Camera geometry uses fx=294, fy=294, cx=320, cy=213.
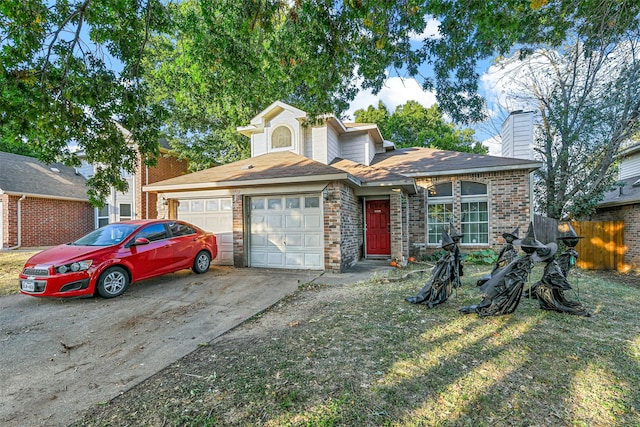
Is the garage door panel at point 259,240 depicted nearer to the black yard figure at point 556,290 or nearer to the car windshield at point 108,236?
the car windshield at point 108,236

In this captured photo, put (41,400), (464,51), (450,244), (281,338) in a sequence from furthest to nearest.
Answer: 1. (464,51)
2. (450,244)
3. (281,338)
4. (41,400)

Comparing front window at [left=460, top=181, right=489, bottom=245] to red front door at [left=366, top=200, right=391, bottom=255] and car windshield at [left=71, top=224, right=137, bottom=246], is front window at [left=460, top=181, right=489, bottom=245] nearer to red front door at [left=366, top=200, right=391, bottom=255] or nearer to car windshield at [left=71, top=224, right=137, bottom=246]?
red front door at [left=366, top=200, right=391, bottom=255]

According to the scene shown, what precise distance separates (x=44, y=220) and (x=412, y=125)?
2606cm

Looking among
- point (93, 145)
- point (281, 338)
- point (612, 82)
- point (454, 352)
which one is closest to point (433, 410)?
point (454, 352)

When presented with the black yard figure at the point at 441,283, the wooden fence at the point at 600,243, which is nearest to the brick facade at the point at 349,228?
the black yard figure at the point at 441,283

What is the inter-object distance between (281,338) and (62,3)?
6.11 metres

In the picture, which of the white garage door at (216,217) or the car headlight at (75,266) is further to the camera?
the white garage door at (216,217)

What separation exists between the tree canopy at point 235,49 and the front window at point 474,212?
14.4 ft

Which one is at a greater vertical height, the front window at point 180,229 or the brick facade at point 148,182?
the brick facade at point 148,182

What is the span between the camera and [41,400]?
2.59 m

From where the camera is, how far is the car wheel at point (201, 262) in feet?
24.8

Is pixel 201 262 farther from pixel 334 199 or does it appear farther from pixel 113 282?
pixel 334 199

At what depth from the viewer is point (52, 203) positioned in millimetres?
14031

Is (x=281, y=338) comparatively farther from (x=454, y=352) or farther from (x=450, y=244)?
(x=450, y=244)
